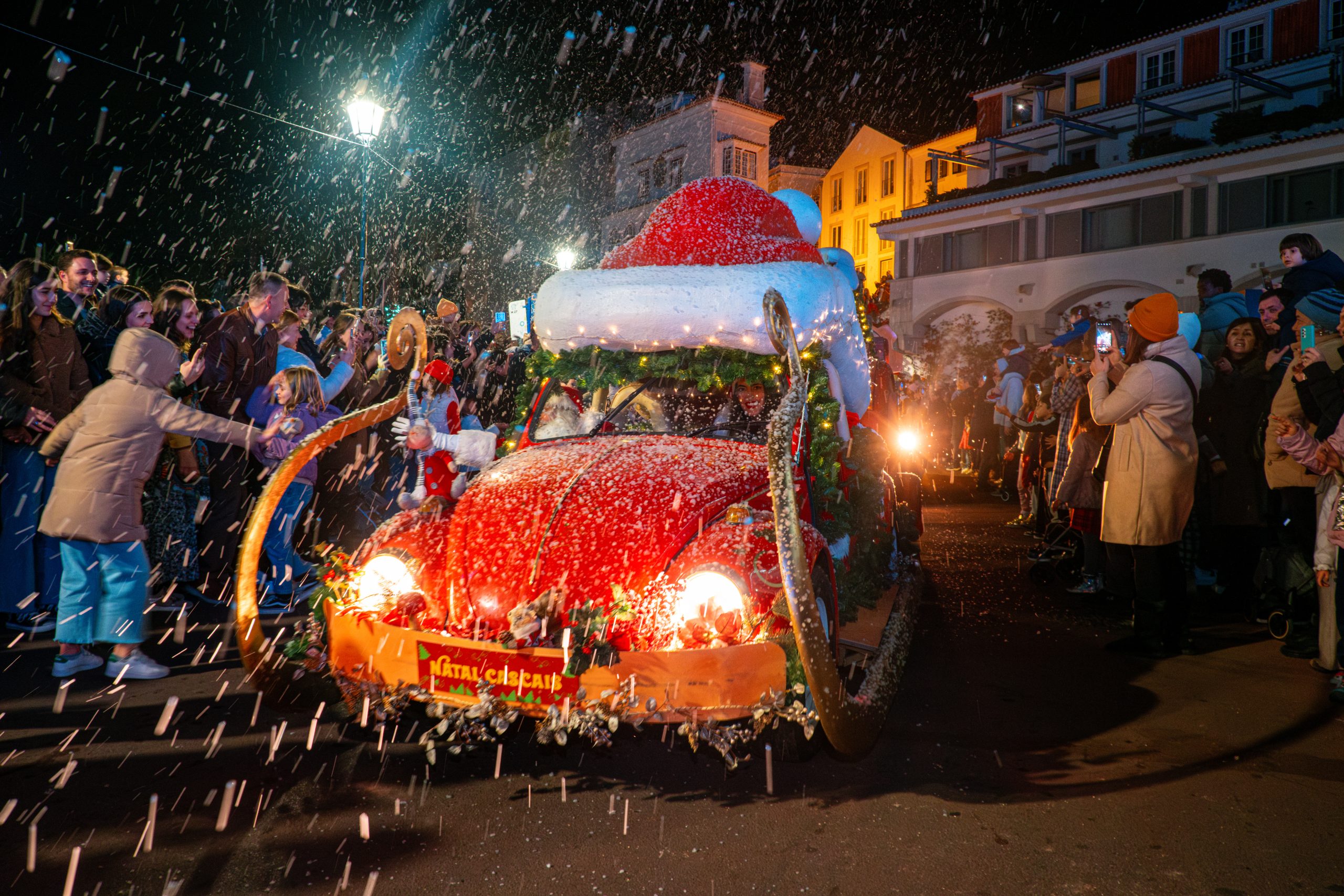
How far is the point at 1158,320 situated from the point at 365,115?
9954mm

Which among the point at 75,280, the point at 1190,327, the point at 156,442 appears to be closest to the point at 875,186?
the point at 1190,327

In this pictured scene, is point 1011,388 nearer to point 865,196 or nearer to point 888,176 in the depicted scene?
point 888,176

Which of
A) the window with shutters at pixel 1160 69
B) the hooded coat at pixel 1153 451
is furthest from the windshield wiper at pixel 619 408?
the window with shutters at pixel 1160 69

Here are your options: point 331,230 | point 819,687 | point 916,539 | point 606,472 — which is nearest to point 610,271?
point 606,472

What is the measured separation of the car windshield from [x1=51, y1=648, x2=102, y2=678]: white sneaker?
112 inches

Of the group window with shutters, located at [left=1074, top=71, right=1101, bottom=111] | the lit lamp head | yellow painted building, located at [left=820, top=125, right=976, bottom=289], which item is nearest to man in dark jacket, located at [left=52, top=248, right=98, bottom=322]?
the lit lamp head

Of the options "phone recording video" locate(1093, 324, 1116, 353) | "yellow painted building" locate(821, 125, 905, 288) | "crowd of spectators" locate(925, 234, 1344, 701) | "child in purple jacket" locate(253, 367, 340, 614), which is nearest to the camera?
"crowd of spectators" locate(925, 234, 1344, 701)

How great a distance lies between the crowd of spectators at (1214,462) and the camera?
5.00 metres

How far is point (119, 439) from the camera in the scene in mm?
4656

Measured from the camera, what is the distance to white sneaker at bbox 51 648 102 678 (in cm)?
479

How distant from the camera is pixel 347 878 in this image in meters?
2.84

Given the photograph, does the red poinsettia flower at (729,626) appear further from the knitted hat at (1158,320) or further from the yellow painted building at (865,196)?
the yellow painted building at (865,196)

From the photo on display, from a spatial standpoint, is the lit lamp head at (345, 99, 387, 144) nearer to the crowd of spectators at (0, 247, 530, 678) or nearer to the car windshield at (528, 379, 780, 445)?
the crowd of spectators at (0, 247, 530, 678)

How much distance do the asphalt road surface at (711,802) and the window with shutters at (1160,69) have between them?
38719mm
